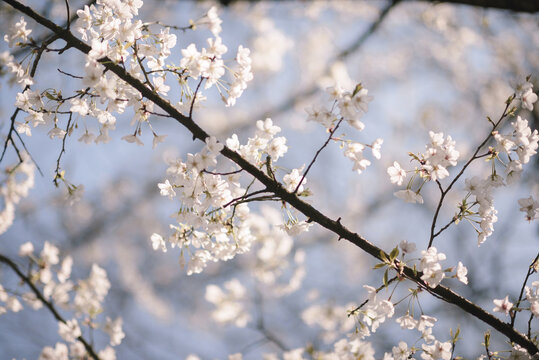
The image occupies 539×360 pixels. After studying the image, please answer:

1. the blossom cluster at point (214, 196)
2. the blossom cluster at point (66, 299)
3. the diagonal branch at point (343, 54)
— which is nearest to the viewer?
the blossom cluster at point (214, 196)

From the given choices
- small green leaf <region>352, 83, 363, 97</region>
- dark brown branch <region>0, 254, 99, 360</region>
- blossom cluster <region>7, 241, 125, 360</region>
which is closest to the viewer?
small green leaf <region>352, 83, 363, 97</region>

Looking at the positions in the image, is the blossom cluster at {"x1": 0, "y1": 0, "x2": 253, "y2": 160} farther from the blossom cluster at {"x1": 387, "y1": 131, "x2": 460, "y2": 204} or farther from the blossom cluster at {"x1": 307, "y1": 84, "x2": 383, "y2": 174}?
the blossom cluster at {"x1": 387, "y1": 131, "x2": 460, "y2": 204}

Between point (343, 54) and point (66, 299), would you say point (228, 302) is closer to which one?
point (66, 299)

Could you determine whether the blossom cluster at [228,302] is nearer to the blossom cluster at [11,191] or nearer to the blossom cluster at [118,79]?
the blossom cluster at [11,191]

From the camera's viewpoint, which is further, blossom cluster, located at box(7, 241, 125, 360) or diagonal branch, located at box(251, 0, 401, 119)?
diagonal branch, located at box(251, 0, 401, 119)

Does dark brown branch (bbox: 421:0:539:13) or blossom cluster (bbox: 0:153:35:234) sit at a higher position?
dark brown branch (bbox: 421:0:539:13)

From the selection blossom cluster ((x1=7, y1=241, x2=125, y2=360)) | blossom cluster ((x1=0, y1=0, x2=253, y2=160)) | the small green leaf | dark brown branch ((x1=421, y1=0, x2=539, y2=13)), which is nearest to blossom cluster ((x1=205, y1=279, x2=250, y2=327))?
blossom cluster ((x1=7, y1=241, x2=125, y2=360))

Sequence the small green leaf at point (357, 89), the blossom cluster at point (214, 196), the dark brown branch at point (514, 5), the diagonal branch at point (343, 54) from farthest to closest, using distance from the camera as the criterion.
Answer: the diagonal branch at point (343, 54)
the dark brown branch at point (514, 5)
the blossom cluster at point (214, 196)
the small green leaf at point (357, 89)

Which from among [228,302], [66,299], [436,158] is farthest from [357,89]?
[228,302]

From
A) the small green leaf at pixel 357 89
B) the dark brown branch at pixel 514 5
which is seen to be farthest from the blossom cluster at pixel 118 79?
the dark brown branch at pixel 514 5

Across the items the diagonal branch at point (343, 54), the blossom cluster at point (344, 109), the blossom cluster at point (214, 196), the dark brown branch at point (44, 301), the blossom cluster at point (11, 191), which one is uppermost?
the diagonal branch at point (343, 54)

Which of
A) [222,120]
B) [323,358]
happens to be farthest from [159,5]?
[323,358]

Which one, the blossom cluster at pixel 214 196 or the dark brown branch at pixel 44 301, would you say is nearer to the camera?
the blossom cluster at pixel 214 196

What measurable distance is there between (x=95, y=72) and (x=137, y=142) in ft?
1.09
